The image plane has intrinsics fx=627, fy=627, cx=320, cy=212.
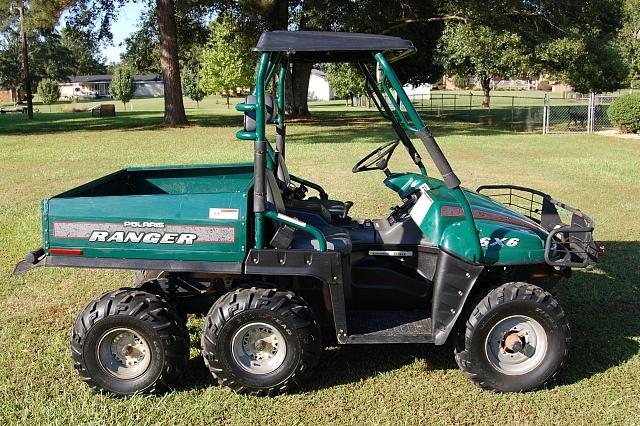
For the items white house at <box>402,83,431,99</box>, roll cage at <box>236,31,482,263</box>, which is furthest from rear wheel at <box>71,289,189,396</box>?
white house at <box>402,83,431,99</box>

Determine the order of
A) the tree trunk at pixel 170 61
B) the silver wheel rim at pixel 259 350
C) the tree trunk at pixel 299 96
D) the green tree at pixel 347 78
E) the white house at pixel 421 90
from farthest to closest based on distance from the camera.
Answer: the white house at pixel 421 90 → the tree trunk at pixel 299 96 → the green tree at pixel 347 78 → the tree trunk at pixel 170 61 → the silver wheel rim at pixel 259 350

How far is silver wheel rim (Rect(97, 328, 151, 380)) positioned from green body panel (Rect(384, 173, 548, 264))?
188 cm

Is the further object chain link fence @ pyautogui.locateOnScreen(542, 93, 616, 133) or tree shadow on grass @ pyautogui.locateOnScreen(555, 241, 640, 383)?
chain link fence @ pyautogui.locateOnScreen(542, 93, 616, 133)

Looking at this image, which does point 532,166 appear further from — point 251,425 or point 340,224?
→ point 251,425

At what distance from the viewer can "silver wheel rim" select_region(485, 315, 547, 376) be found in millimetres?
3771

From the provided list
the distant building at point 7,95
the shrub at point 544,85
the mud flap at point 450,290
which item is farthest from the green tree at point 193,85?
the mud flap at point 450,290

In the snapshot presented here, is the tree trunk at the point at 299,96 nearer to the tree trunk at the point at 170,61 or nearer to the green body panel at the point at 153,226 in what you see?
the tree trunk at the point at 170,61

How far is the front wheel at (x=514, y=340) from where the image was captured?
371 cm

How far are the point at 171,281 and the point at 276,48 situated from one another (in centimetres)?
178

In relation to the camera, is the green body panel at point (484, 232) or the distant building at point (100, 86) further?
the distant building at point (100, 86)

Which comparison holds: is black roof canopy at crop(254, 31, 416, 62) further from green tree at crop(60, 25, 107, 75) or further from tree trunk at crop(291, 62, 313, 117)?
green tree at crop(60, 25, 107, 75)

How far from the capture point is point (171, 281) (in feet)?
13.9

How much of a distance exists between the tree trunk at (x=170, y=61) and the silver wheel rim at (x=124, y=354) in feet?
75.7

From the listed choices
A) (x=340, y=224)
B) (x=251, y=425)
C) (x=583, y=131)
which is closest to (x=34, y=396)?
(x=251, y=425)
